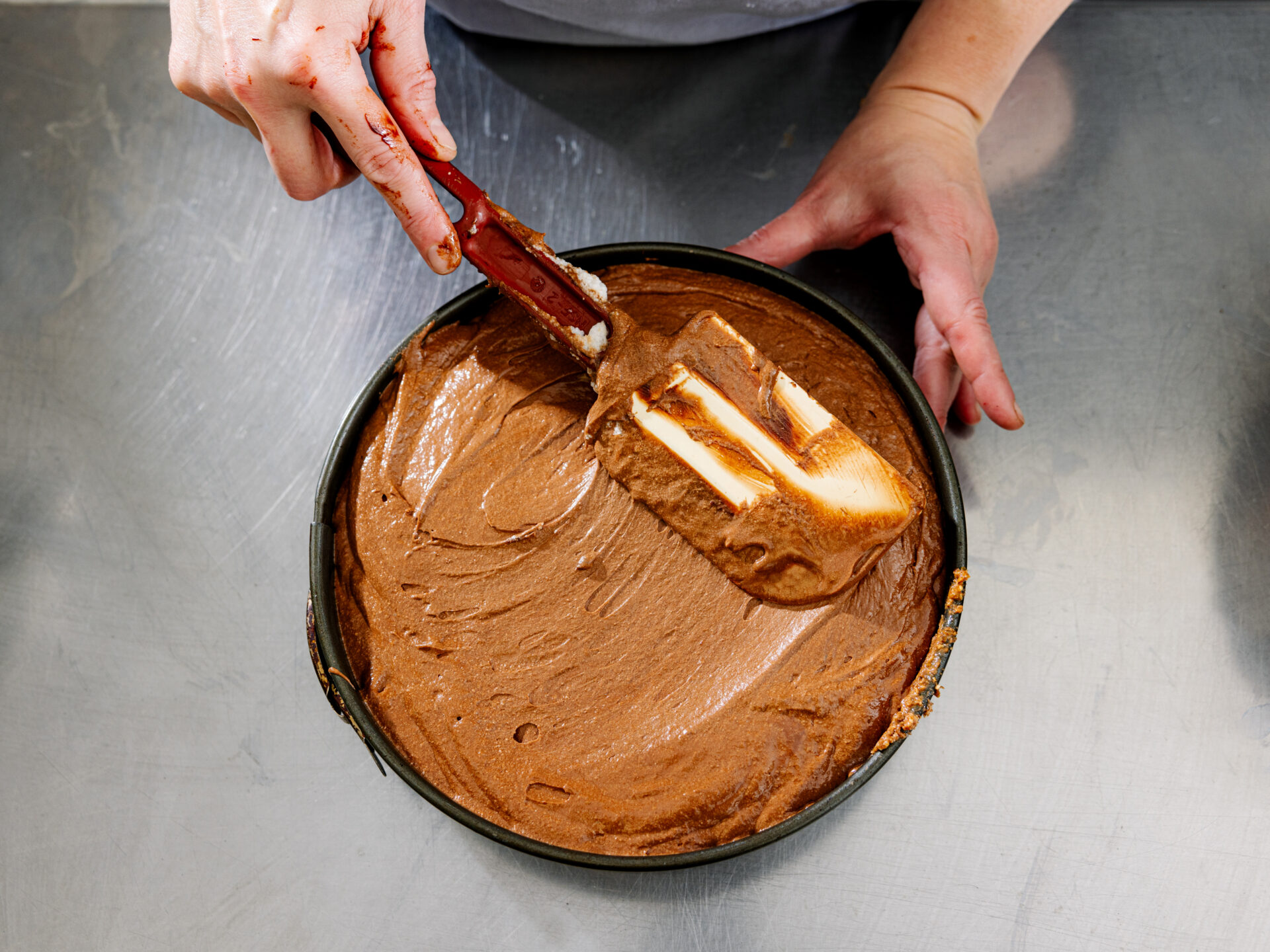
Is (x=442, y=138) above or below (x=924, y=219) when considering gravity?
above

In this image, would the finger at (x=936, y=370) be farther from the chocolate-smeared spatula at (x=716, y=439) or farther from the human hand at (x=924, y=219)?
the chocolate-smeared spatula at (x=716, y=439)

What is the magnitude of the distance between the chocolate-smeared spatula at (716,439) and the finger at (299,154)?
18 centimetres

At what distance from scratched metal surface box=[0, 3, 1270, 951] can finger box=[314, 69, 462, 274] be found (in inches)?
23.2

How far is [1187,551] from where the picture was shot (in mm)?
1727

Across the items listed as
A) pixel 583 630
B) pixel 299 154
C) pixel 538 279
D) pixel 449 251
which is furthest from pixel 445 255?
pixel 583 630

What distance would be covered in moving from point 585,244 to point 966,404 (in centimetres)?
93

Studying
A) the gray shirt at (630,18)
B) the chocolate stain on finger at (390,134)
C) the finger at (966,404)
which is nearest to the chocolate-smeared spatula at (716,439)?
the chocolate stain on finger at (390,134)

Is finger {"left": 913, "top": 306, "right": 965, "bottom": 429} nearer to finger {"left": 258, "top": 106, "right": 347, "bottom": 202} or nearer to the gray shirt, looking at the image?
the gray shirt

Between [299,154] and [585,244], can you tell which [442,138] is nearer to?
[299,154]

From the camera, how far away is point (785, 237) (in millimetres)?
1732

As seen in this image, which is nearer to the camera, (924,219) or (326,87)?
(326,87)

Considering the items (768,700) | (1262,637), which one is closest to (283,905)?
(768,700)

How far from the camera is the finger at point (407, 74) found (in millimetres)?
1259

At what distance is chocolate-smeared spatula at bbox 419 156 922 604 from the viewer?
4.34 feet
